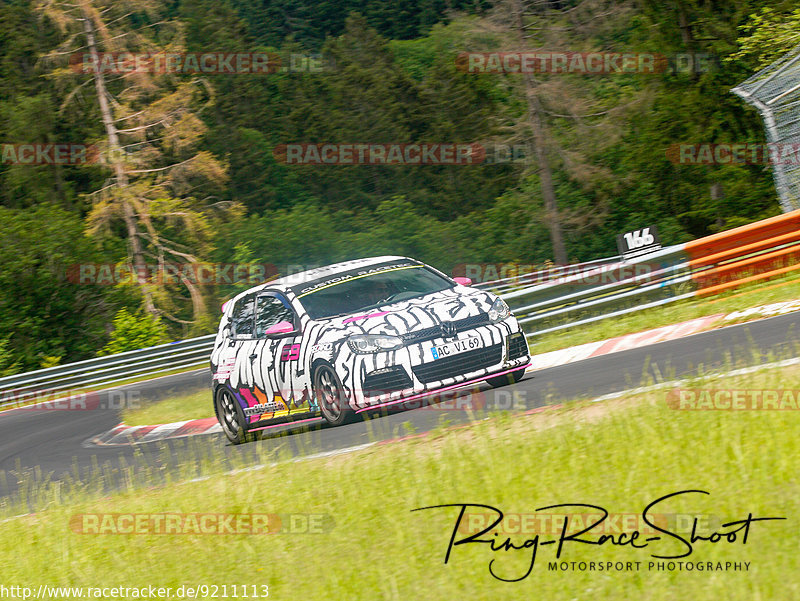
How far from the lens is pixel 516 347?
361 inches

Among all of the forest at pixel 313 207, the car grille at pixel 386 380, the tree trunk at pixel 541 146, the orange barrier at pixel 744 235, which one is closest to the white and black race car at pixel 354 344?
the car grille at pixel 386 380

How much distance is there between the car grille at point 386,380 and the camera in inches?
332

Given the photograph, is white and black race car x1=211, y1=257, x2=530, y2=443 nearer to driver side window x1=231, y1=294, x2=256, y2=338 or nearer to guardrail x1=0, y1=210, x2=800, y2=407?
driver side window x1=231, y1=294, x2=256, y2=338

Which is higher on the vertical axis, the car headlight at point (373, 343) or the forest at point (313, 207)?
the forest at point (313, 207)

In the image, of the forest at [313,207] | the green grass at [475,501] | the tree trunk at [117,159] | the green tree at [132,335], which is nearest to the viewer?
the green grass at [475,501]

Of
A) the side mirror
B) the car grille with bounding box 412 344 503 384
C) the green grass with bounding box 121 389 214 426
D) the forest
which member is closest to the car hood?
the car grille with bounding box 412 344 503 384

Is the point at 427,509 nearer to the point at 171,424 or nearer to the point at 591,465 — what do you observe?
the point at 591,465

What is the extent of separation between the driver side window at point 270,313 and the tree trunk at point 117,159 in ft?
83.4

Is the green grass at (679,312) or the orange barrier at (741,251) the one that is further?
the orange barrier at (741,251)

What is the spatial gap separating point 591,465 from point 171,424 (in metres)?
9.73

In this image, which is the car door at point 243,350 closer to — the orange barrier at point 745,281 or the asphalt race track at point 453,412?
the asphalt race track at point 453,412

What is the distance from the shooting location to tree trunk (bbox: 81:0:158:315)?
33.2 meters

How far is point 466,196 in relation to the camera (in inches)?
2598

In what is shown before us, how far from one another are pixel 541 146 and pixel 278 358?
27731mm
